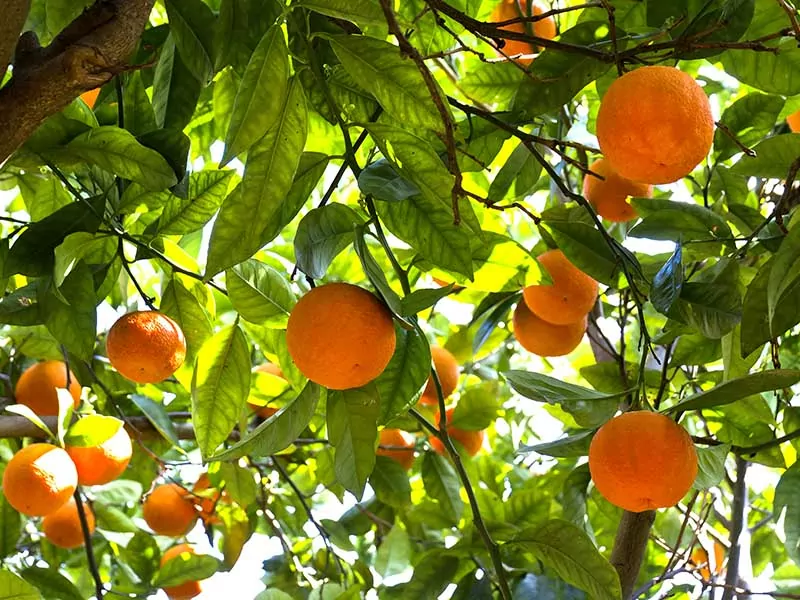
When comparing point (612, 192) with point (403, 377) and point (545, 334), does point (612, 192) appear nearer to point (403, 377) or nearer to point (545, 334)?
point (545, 334)

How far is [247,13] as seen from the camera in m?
1.06

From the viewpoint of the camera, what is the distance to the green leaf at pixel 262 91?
0.83 m

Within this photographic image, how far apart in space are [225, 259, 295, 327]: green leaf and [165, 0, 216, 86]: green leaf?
0.24 m

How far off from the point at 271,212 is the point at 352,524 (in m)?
1.41

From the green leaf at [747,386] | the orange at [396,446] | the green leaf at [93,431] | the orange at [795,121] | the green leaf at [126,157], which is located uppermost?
the orange at [795,121]

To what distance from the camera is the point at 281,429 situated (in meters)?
1.08

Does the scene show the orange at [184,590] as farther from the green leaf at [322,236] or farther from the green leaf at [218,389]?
the green leaf at [322,236]

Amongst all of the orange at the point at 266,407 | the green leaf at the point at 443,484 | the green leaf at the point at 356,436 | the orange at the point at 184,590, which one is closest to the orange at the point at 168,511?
the orange at the point at 184,590

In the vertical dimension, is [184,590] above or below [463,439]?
below

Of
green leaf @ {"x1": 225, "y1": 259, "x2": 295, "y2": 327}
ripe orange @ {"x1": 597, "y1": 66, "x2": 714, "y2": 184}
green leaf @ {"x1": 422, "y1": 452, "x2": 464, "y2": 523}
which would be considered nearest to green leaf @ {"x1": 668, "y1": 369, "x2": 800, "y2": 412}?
ripe orange @ {"x1": 597, "y1": 66, "x2": 714, "y2": 184}

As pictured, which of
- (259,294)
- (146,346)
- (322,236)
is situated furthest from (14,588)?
(322,236)

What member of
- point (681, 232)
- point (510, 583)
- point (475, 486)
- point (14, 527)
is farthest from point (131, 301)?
point (681, 232)

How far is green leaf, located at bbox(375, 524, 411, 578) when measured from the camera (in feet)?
6.30

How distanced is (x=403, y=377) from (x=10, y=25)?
57 cm
